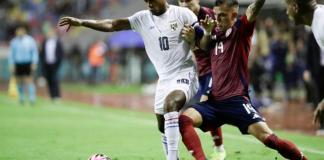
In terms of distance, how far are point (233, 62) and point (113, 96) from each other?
69.6 ft

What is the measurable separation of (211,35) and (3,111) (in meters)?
12.9

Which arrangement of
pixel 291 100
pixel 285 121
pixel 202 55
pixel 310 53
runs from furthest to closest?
pixel 291 100
pixel 285 121
pixel 310 53
pixel 202 55

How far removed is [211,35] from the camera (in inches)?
372

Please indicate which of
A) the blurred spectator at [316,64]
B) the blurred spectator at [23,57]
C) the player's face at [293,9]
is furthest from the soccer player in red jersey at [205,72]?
the blurred spectator at [23,57]

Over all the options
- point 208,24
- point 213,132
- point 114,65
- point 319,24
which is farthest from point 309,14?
point 114,65

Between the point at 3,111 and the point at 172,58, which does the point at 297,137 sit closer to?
the point at 172,58

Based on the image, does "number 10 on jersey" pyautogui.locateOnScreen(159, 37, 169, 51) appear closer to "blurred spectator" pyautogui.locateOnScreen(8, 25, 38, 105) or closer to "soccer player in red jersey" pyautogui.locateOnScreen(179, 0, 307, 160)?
"soccer player in red jersey" pyautogui.locateOnScreen(179, 0, 307, 160)

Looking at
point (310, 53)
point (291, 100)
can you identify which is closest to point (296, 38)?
point (291, 100)

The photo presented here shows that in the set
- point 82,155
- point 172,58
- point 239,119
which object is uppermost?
point 172,58

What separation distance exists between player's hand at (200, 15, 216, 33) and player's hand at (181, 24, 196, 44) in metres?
0.21

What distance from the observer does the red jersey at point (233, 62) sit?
30.6 feet

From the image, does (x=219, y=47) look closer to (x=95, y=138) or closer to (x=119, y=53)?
(x=95, y=138)

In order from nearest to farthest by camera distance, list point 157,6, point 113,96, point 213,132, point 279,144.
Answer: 1. point 279,144
2. point 157,6
3. point 213,132
4. point 113,96

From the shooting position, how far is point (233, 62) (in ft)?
30.8
